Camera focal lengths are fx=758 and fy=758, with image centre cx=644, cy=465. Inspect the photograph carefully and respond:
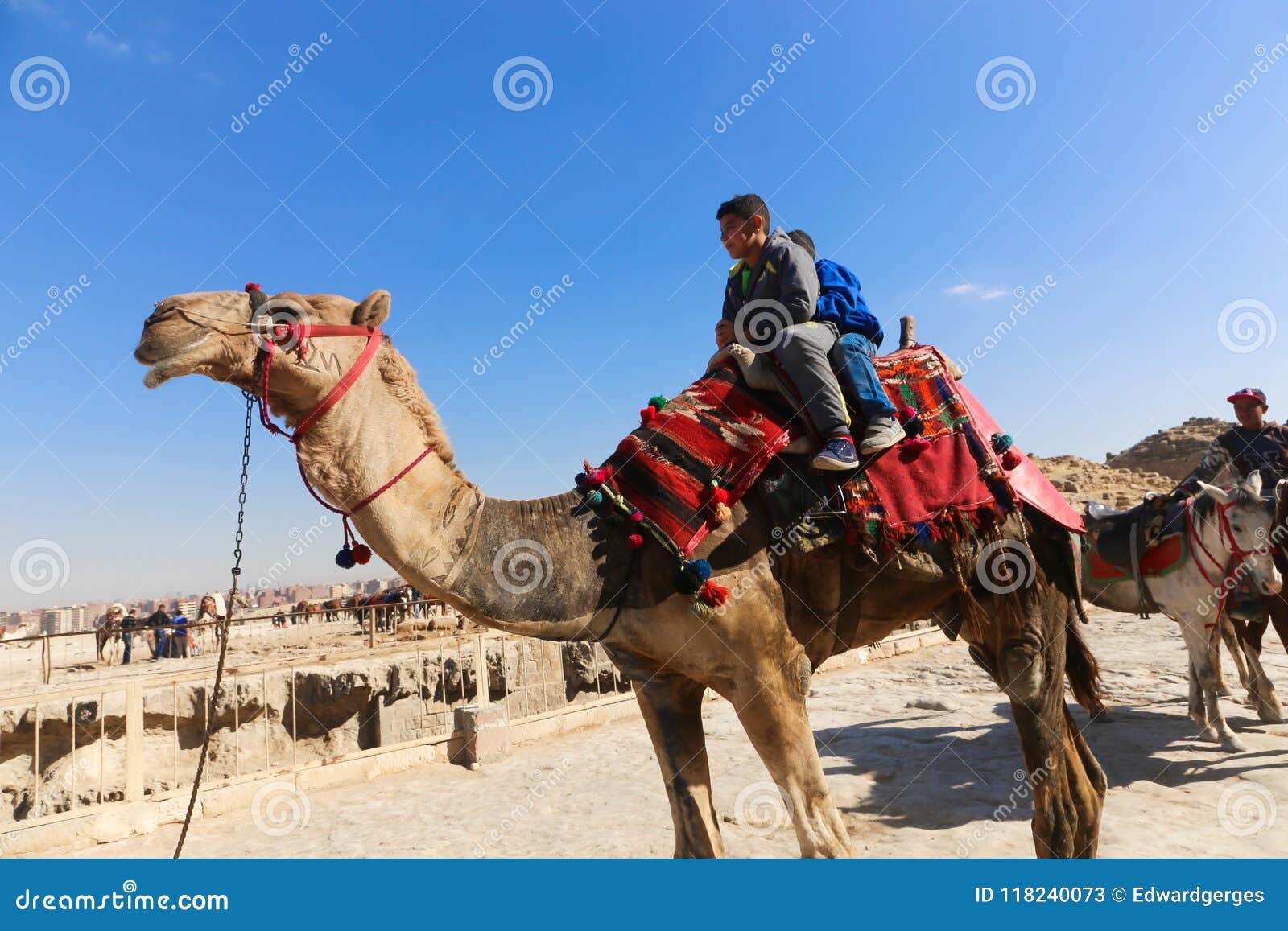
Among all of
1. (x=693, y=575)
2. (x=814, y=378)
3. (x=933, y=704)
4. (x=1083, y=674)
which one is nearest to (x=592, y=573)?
(x=693, y=575)

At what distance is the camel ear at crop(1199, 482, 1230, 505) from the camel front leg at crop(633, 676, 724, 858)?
274 inches

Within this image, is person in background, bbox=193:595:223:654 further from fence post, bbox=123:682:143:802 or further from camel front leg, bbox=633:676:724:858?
camel front leg, bbox=633:676:724:858

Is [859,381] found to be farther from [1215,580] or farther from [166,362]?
[1215,580]

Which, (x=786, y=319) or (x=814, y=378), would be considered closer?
(x=814, y=378)

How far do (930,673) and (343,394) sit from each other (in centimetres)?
1236

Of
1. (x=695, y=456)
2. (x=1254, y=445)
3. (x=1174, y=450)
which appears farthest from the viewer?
(x=1174, y=450)

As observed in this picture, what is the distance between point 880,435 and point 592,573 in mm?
1402

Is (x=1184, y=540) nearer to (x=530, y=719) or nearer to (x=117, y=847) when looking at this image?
(x=530, y=719)

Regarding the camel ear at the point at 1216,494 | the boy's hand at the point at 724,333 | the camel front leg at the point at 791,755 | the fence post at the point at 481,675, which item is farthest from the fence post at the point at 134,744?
the camel ear at the point at 1216,494

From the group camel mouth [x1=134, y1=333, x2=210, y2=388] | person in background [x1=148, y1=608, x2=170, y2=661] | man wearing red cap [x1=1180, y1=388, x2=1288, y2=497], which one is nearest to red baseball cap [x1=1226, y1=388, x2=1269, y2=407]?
man wearing red cap [x1=1180, y1=388, x2=1288, y2=497]

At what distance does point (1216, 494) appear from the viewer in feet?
25.2

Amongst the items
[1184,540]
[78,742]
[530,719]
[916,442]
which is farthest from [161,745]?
[1184,540]

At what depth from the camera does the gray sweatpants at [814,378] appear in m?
3.22

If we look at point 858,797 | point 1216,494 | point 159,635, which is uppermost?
point 159,635
